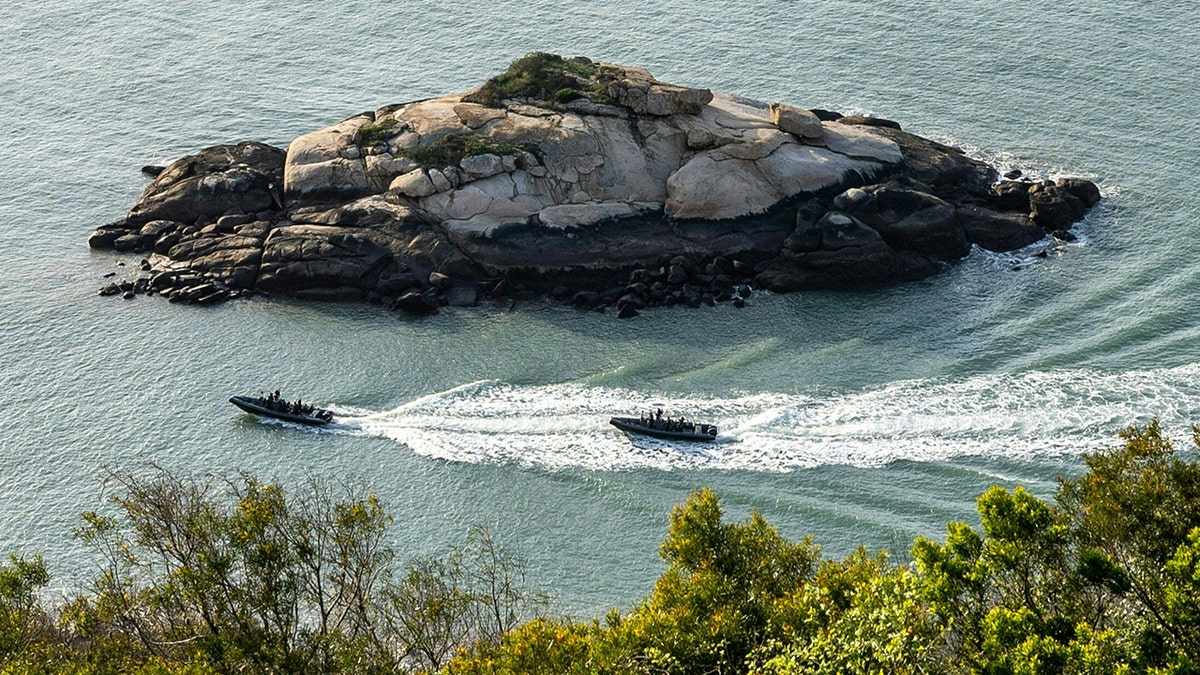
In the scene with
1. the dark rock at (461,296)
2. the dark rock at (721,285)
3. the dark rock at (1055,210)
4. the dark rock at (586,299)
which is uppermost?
the dark rock at (1055,210)

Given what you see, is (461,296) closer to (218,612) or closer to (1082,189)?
(1082,189)

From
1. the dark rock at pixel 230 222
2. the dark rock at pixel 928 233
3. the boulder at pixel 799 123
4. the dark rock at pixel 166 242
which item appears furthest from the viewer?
the dark rock at pixel 166 242

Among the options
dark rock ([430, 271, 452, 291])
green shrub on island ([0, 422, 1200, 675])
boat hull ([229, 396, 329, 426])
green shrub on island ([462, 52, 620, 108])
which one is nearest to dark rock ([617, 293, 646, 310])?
dark rock ([430, 271, 452, 291])

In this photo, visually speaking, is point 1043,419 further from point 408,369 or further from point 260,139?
point 260,139

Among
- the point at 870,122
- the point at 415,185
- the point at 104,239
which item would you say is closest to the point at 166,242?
the point at 104,239

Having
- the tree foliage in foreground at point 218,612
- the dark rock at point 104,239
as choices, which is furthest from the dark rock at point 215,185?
the tree foliage in foreground at point 218,612

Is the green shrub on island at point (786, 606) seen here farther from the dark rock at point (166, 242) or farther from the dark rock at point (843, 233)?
the dark rock at point (166, 242)
